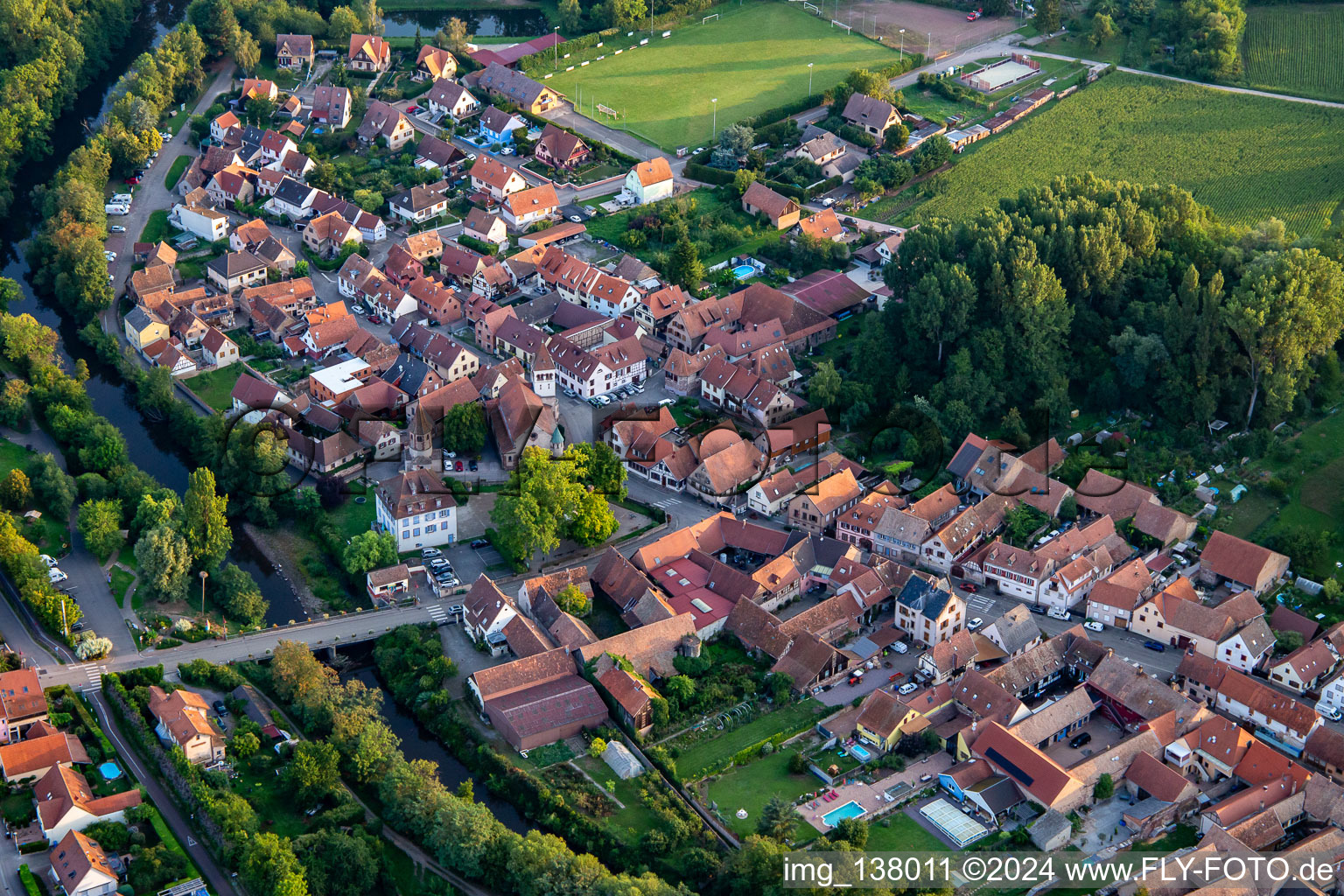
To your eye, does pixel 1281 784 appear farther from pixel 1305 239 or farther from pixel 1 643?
pixel 1 643

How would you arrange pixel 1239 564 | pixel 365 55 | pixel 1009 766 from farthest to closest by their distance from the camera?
pixel 365 55 < pixel 1239 564 < pixel 1009 766

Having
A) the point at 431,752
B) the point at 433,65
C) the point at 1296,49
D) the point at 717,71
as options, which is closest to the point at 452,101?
the point at 433,65

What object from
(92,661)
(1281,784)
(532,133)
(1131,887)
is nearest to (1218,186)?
(532,133)

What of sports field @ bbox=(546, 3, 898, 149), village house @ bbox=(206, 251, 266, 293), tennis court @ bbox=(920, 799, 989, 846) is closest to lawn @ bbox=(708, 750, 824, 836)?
tennis court @ bbox=(920, 799, 989, 846)

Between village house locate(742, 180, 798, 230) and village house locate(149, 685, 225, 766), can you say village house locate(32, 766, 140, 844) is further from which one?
village house locate(742, 180, 798, 230)

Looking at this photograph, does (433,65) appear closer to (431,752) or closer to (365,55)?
(365,55)

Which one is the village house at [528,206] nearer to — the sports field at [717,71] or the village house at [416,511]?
the sports field at [717,71]

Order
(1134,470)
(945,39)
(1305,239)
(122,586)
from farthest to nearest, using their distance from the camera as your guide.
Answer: (945,39), (1305,239), (1134,470), (122,586)
